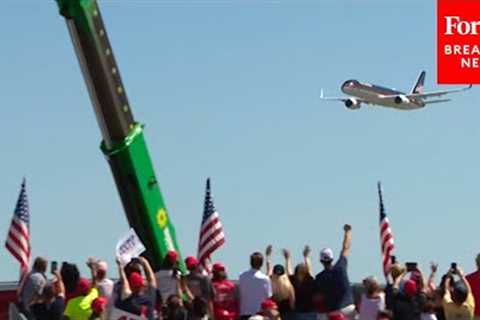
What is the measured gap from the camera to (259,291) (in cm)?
1861

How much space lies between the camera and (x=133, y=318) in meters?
17.1

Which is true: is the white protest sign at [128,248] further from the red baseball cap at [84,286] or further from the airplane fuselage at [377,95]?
the airplane fuselage at [377,95]

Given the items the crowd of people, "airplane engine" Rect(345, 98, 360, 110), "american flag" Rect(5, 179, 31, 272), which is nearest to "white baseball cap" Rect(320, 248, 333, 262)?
the crowd of people

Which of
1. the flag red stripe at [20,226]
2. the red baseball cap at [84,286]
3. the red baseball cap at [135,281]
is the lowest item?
the red baseball cap at [84,286]

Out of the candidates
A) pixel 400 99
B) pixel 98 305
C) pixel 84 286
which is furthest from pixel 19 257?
pixel 400 99

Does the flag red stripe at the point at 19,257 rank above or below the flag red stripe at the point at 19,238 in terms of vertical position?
Answer: below

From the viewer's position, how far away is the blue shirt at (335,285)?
18.7 metres

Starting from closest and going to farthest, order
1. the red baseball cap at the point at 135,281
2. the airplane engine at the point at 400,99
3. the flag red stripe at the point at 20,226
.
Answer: the red baseball cap at the point at 135,281, the flag red stripe at the point at 20,226, the airplane engine at the point at 400,99

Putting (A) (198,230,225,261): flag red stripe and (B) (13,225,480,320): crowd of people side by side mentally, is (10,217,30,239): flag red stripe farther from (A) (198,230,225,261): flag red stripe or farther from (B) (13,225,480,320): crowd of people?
(B) (13,225,480,320): crowd of people

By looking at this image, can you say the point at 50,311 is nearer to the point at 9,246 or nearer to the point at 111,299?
the point at 111,299

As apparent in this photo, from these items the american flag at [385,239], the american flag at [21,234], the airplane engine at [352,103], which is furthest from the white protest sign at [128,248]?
Answer: the airplane engine at [352,103]

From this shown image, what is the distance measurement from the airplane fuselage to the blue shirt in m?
61.3

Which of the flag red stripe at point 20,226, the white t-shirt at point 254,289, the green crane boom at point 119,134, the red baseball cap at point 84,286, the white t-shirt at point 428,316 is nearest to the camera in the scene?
the red baseball cap at point 84,286

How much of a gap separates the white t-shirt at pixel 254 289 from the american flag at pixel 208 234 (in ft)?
16.1
